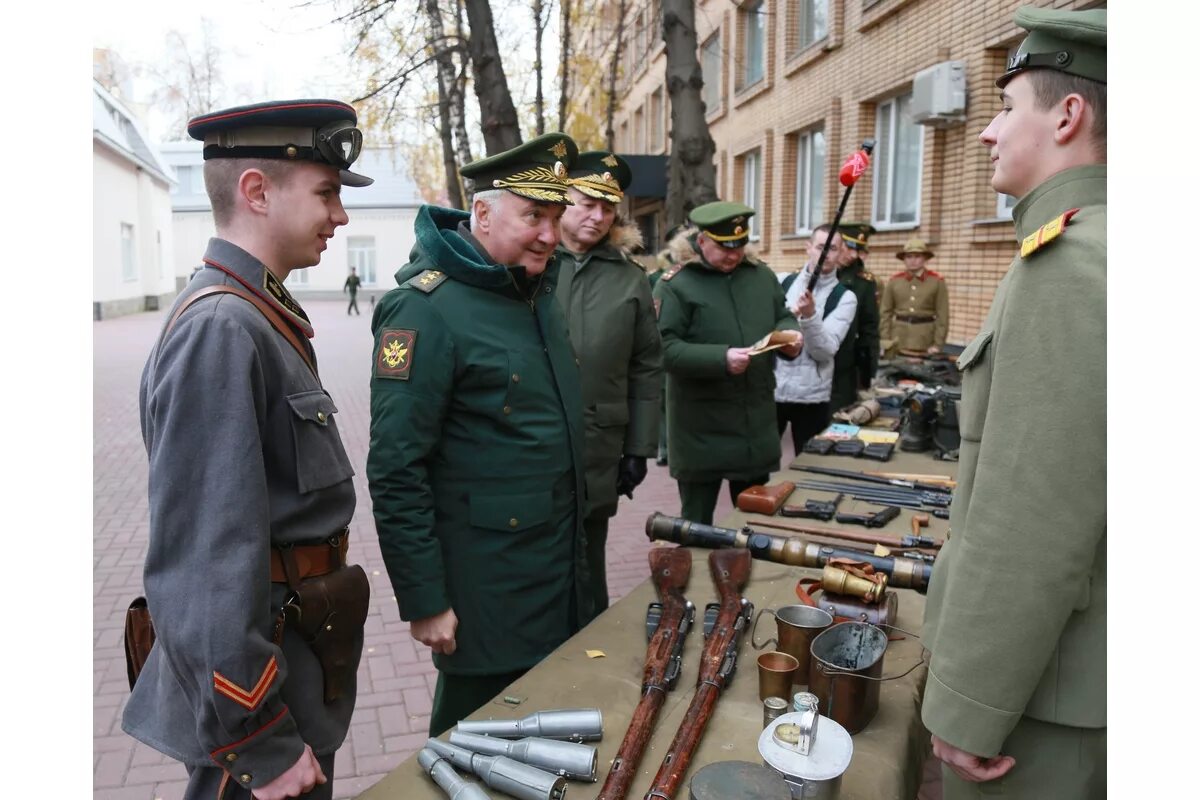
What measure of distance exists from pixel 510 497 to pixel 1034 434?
159 centimetres

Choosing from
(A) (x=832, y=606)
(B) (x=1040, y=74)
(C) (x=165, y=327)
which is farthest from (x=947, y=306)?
(C) (x=165, y=327)

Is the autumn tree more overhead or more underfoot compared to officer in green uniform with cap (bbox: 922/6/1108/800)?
more overhead

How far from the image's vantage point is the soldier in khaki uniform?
9789 mm

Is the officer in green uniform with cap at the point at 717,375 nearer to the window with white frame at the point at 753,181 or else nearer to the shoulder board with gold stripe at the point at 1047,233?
the shoulder board with gold stripe at the point at 1047,233

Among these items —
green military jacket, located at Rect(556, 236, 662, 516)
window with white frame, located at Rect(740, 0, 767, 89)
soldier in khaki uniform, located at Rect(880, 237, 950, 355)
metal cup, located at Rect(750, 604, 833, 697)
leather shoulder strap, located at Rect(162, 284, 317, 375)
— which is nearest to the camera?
leather shoulder strap, located at Rect(162, 284, 317, 375)

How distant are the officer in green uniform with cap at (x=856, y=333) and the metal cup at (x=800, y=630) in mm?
5565

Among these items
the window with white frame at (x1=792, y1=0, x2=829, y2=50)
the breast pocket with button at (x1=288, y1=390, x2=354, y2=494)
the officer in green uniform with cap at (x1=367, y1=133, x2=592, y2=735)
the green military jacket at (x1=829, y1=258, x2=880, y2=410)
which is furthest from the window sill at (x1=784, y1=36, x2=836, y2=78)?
the breast pocket with button at (x1=288, y1=390, x2=354, y2=494)

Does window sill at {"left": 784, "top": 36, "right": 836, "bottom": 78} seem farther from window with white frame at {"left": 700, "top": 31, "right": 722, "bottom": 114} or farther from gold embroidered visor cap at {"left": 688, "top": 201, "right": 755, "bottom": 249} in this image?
gold embroidered visor cap at {"left": 688, "top": 201, "right": 755, "bottom": 249}

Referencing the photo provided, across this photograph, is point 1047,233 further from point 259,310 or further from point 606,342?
point 606,342

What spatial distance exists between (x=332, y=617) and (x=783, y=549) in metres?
1.68

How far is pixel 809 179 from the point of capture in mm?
15445

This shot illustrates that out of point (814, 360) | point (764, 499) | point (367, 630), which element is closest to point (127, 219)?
point (367, 630)

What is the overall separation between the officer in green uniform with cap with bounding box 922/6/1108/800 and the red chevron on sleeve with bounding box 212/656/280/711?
48.5 inches

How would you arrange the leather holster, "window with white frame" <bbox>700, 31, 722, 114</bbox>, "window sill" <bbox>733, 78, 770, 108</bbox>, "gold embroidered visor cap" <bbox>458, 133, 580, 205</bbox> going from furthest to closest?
"window with white frame" <bbox>700, 31, 722, 114</bbox>, "window sill" <bbox>733, 78, 770, 108</bbox>, "gold embroidered visor cap" <bbox>458, 133, 580, 205</bbox>, the leather holster
